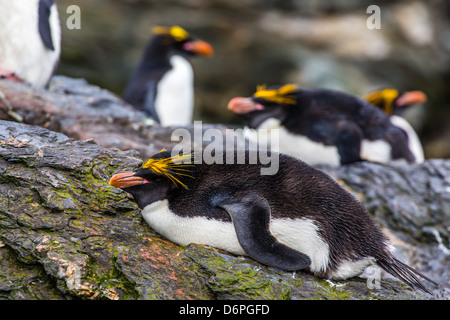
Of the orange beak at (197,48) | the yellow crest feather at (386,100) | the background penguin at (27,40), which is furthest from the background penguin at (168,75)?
the background penguin at (27,40)

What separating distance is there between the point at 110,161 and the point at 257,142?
1.87m

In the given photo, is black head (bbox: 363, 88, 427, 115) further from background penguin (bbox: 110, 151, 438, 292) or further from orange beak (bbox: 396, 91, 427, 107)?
background penguin (bbox: 110, 151, 438, 292)

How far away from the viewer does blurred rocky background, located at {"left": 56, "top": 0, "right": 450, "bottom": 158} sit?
35.5 feet

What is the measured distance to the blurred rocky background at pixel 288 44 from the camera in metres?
10.8

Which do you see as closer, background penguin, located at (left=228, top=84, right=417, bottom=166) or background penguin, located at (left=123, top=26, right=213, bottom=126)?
background penguin, located at (left=228, top=84, right=417, bottom=166)

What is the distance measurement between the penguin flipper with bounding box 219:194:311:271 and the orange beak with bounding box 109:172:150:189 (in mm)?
422

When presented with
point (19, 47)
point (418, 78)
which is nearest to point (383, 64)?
point (418, 78)

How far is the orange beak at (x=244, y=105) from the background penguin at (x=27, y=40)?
5.10 ft

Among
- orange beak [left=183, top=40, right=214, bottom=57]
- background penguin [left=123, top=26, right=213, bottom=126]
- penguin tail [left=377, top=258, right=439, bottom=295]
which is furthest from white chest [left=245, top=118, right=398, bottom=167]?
orange beak [left=183, top=40, right=214, bottom=57]

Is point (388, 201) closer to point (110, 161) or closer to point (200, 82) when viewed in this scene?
point (110, 161)

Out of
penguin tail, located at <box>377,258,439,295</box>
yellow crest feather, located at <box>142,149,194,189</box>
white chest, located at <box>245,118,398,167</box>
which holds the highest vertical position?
yellow crest feather, located at <box>142,149,194,189</box>

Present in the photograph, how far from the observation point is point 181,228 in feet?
8.25

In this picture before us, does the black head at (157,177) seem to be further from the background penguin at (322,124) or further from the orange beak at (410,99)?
the orange beak at (410,99)

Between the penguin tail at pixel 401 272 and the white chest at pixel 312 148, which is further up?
the penguin tail at pixel 401 272
